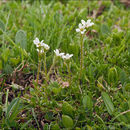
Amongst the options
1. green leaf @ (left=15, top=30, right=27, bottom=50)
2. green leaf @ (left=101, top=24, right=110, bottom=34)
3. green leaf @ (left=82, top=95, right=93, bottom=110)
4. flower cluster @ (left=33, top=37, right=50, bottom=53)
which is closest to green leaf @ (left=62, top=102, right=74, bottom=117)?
green leaf @ (left=82, top=95, right=93, bottom=110)

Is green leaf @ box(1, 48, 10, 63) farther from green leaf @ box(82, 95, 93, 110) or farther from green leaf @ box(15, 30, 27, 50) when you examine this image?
green leaf @ box(82, 95, 93, 110)

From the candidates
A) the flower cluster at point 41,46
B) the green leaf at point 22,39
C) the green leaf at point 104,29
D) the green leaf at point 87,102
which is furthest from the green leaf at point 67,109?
the green leaf at point 104,29

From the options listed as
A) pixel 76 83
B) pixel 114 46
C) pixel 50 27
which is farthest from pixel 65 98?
pixel 50 27

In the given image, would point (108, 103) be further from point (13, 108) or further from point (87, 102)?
point (13, 108)

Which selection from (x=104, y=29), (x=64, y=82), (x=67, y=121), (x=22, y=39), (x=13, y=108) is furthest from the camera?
(x=104, y=29)

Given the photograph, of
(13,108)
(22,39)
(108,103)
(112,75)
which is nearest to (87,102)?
(108,103)

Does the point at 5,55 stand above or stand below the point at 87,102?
above

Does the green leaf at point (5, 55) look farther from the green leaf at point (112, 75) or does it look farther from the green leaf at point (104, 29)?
the green leaf at point (104, 29)

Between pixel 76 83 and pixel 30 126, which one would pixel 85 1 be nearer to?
pixel 76 83
